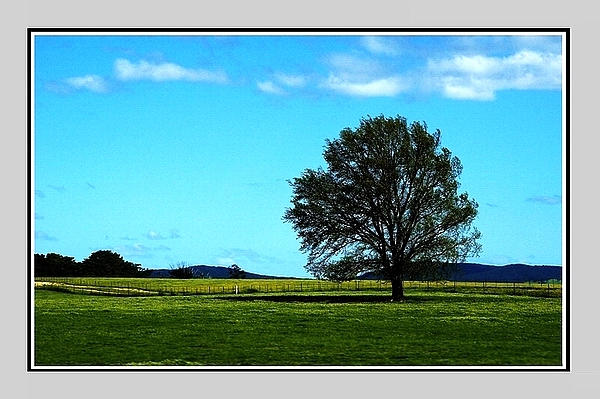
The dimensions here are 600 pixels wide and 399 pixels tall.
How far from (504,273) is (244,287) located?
11.5ft

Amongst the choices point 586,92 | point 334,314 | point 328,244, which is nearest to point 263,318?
point 334,314

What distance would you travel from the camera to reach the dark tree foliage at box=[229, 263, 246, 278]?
12.3 m

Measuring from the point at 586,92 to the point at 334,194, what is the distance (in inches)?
168

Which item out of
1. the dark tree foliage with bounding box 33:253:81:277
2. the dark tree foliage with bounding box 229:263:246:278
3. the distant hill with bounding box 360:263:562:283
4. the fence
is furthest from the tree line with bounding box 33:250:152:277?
the distant hill with bounding box 360:263:562:283

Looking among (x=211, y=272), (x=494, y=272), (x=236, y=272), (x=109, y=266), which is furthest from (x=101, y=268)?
(x=494, y=272)

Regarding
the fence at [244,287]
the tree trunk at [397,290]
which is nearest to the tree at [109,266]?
the fence at [244,287]

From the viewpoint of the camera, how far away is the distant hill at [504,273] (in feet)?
38.9

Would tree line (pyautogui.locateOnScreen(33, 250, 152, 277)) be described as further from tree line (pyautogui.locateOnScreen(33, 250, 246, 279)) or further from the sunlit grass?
the sunlit grass

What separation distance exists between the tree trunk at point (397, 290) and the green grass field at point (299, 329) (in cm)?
12

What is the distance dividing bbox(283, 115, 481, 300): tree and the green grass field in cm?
43

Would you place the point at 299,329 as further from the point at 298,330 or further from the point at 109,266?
the point at 109,266

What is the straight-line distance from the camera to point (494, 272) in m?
12.6

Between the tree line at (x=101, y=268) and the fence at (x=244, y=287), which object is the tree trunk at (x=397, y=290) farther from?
the tree line at (x=101, y=268)
